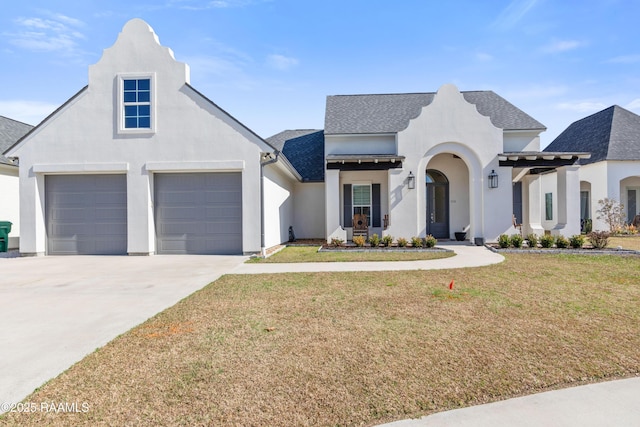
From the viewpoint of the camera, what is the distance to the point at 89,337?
429 cm

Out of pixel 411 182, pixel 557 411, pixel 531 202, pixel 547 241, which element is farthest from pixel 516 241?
pixel 557 411

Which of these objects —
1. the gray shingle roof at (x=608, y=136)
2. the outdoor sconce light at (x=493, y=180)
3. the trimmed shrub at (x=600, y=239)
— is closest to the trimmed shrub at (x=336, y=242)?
the outdoor sconce light at (x=493, y=180)

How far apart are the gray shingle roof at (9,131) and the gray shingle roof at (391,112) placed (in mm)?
15081

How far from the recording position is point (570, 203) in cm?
1403

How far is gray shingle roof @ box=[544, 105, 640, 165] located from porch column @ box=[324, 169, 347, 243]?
16.6 metres

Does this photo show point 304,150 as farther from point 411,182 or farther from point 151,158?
point 151,158

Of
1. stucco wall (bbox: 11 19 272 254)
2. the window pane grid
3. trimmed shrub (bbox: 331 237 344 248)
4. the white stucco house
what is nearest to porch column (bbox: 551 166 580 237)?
the white stucco house

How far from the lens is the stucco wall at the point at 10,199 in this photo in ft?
47.7

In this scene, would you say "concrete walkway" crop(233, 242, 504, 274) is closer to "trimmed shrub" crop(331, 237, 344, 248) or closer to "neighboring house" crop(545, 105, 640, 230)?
"trimmed shrub" crop(331, 237, 344, 248)

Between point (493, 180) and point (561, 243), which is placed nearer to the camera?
point (561, 243)

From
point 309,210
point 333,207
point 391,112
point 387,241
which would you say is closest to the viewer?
point 387,241

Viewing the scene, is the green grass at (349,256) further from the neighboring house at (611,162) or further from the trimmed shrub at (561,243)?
the neighboring house at (611,162)

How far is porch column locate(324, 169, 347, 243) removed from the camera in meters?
14.5

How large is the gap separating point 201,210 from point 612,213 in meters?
21.4
